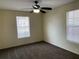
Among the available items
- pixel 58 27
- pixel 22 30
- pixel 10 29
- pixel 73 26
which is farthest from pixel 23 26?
pixel 73 26

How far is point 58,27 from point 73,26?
0.89 meters

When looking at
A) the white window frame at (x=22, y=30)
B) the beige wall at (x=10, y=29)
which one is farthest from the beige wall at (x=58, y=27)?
the white window frame at (x=22, y=30)

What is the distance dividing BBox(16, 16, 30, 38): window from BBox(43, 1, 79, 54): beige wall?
4.27 ft

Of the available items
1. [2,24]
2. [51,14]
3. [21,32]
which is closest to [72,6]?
[51,14]

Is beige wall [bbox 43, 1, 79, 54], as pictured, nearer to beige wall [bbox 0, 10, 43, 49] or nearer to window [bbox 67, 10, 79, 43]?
window [bbox 67, 10, 79, 43]

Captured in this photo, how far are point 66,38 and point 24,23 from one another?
284 centimetres

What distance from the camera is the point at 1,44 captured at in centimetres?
420

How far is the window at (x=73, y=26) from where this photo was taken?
3.28 m

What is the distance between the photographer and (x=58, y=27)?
4176 millimetres

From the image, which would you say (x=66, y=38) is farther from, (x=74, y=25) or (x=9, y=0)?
(x=9, y=0)

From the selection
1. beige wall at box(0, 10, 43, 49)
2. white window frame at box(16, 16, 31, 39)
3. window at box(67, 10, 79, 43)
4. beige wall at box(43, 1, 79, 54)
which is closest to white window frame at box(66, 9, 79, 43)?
window at box(67, 10, 79, 43)

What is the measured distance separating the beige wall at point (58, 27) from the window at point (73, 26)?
20 centimetres

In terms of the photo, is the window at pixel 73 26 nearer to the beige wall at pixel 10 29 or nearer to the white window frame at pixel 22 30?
the beige wall at pixel 10 29

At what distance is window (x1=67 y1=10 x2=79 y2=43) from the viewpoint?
10.7 feet
